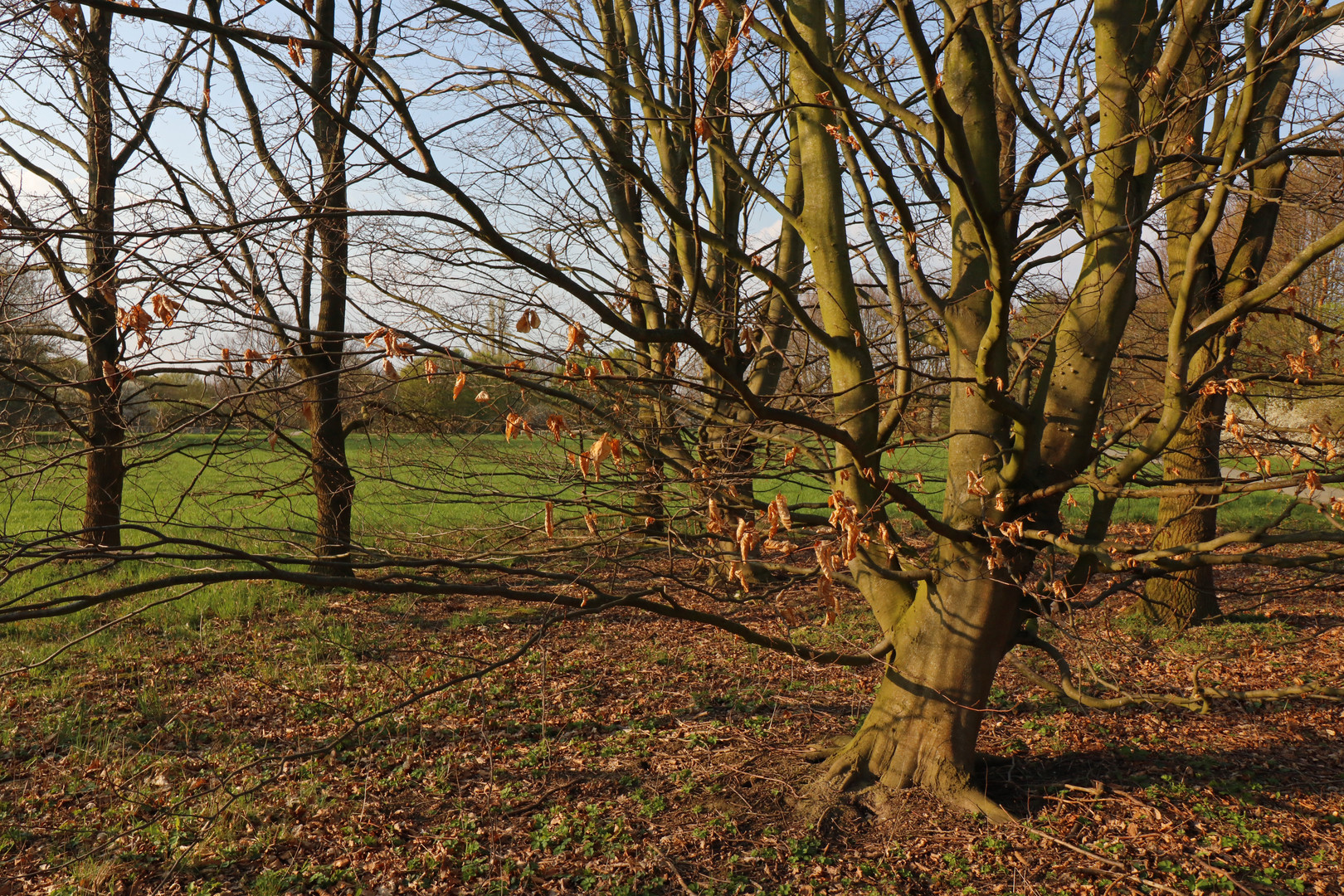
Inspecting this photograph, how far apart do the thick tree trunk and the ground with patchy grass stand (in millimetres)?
186

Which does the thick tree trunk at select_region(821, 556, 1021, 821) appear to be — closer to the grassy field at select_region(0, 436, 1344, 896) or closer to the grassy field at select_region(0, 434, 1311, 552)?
the grassy field at select_region(0, 436, 1344, 896)

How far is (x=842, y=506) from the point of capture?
119 inches

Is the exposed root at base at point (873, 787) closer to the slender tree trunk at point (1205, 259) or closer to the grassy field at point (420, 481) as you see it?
the grassy field at point (420, 481)

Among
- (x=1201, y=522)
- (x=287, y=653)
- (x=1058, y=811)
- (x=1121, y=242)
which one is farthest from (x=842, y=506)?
(x=1201, y=522)

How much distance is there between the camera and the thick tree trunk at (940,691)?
13.2ft

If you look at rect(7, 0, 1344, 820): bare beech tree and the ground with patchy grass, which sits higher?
rect(7, 0, 1344, 820): bare beech tree

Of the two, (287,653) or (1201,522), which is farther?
(1201,522)

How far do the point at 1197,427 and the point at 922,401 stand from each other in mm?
2508

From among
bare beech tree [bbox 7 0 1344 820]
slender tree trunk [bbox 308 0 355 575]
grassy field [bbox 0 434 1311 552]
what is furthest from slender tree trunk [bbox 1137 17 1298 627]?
slender tree trunk [bbox 308 0 355 575]

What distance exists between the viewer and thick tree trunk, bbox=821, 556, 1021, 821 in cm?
403

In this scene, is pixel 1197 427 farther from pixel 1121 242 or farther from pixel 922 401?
pixel 1121 242

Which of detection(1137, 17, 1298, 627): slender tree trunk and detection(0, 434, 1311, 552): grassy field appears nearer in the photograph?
detection(0, 434, 1311, 552): grassy field

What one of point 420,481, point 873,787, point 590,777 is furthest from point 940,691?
point 420,481

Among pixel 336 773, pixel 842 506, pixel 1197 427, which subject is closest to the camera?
pixel 842 506
